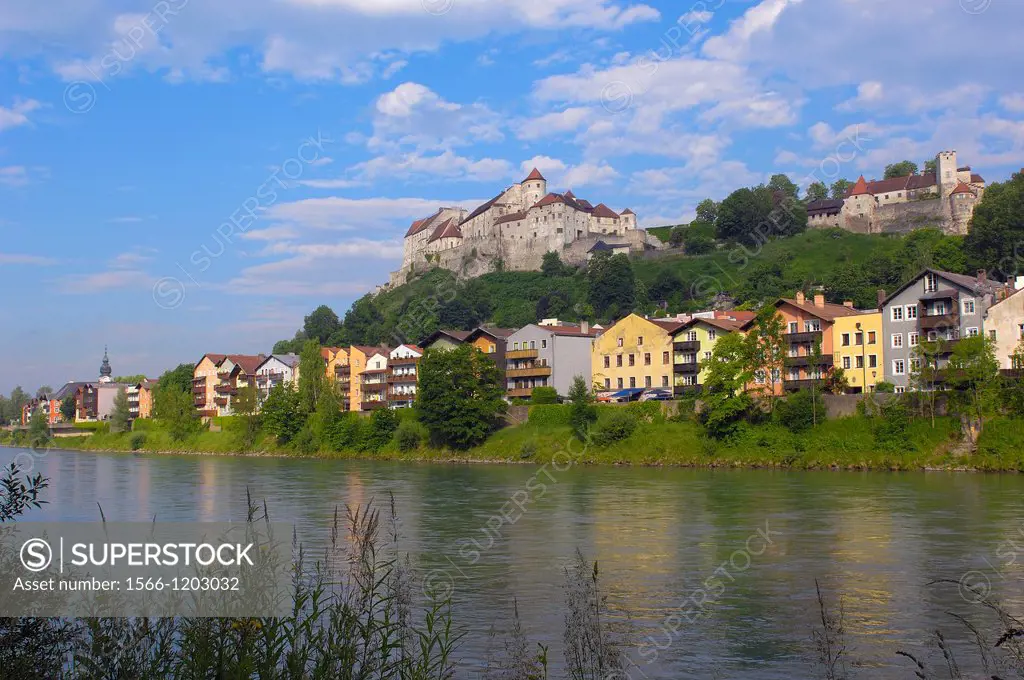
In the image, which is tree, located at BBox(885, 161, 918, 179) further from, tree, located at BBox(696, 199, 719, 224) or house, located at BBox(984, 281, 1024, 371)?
house, located at BBox(984, 281, 1024, 371)

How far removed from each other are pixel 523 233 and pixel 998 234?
81385 mm

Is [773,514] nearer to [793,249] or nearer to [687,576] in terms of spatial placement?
[687,576]

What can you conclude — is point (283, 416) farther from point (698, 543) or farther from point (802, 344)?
point (698, 543)

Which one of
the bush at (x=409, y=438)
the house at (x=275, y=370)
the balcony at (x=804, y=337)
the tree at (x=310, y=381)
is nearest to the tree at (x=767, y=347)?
the balcony at (x=804, y=337)

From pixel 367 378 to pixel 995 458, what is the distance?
65.0 metres

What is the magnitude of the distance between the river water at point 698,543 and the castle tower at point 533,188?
5083 inches

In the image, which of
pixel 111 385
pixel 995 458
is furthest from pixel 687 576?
pixel 111 385

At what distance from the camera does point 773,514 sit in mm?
33469

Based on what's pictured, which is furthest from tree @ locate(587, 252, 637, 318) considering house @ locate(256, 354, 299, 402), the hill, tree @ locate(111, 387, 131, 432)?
tree @ locate(111, 387, 131, 432)

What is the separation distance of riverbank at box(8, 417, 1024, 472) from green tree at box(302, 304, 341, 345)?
88.4 m

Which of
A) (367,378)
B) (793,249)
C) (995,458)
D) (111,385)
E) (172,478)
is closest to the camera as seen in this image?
(995,458)

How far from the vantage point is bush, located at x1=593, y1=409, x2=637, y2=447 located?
63.9 m

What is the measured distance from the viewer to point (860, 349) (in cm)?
6581

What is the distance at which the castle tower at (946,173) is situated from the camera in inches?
5906
